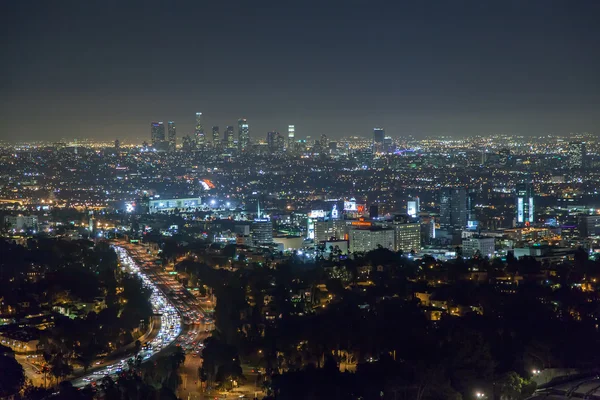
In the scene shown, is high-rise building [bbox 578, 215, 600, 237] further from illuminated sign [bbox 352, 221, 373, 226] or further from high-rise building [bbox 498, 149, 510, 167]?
high-rise building [bbox 498, 149, 510, 167]

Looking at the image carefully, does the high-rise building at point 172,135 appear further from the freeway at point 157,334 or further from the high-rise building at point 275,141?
the freeway at point 157,334

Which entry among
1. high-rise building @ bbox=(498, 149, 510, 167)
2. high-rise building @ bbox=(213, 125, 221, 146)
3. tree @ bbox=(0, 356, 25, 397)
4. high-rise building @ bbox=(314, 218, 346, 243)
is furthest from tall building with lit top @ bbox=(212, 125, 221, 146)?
tree @ bbox=(0, 356, 25, 397)

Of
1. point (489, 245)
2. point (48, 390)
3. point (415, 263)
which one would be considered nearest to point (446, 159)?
point (489, 245)

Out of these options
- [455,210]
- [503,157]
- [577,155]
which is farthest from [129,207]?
[577,155]

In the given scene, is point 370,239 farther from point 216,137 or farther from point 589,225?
point 216,137

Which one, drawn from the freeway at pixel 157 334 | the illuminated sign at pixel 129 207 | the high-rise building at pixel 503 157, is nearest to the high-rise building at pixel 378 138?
the high-rise building at pixel 503 157

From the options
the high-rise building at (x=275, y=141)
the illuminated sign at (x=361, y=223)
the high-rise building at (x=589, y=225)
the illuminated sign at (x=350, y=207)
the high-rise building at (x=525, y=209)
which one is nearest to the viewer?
the illuminated sign at (x=361, y=223)
